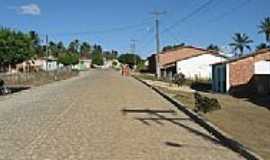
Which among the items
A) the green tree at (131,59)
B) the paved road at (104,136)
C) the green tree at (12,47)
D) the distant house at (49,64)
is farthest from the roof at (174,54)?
the paved road at (104,136)

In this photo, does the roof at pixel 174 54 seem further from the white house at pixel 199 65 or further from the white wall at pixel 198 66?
the white wall at pixel 198 66

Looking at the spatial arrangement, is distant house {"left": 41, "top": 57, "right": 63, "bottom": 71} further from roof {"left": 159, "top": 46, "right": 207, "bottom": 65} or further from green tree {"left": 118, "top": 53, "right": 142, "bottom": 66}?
green tree {"left": 118, "top": 53, "right": 142, "bottom": 66}

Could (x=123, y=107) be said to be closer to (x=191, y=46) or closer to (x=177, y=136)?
(x=177, y=136)

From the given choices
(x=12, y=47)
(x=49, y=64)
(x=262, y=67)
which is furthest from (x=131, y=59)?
(x=262, y=67)

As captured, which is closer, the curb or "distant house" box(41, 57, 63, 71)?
the curb

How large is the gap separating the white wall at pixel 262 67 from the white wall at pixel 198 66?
34.4m

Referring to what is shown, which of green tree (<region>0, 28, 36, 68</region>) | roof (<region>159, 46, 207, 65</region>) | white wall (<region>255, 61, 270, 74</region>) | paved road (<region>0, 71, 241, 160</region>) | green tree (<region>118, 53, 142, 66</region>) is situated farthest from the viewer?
green tree (<region>118, 53, 142, 66</region>)

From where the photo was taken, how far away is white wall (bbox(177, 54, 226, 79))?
250 feet

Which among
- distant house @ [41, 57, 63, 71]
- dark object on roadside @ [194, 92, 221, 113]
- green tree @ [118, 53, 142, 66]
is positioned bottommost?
dark object on roadside @ [194, 92, 221, 113]

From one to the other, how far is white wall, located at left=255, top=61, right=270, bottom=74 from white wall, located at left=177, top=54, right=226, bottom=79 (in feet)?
113

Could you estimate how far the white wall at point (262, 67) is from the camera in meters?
41.3

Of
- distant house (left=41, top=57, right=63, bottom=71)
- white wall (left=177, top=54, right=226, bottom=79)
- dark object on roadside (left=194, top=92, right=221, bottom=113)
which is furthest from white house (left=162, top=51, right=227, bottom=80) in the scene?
dark object on roadside (left=194, top=92, right=221, bottom=113)

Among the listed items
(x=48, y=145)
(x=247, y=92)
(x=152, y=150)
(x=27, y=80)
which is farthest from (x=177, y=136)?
(x=27, y=80)

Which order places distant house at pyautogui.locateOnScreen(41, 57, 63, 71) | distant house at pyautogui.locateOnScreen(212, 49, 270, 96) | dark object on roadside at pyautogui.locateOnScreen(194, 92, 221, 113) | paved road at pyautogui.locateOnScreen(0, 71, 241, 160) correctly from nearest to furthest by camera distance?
paved road at pyautogui.locateOnScreen(0, 71, 241, 160) < dark object on roadside at pyautogui.locateOnScreen(194, 92, 221, 113) < distant house at pyautogui.locateOnScreen(212, 49, 270, 96) < distant house at pyautogui.locateOnScreen(41, 57, 63, 71)
